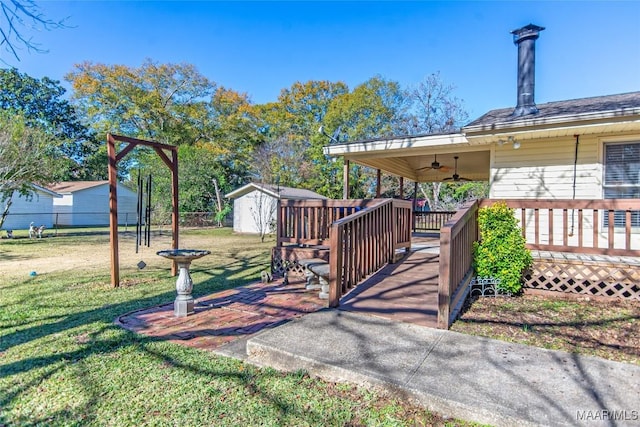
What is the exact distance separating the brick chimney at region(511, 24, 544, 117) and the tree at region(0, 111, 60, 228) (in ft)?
51.8

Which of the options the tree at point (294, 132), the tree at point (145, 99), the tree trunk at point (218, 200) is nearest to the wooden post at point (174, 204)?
the tree at point (294, 132)

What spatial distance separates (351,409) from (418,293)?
7.81 feet

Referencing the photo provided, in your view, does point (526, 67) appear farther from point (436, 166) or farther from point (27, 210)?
point (27, 210)

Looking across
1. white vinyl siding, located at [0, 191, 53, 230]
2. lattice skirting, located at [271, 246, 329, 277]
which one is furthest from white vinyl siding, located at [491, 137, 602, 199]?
white vinyl siding, located at [0, 191, 53, 230]

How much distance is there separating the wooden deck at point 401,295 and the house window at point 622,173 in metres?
3.30

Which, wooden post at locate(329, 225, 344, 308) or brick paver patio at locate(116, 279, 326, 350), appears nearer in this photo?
brick paver patio at locate(116, 279, 326, 350)

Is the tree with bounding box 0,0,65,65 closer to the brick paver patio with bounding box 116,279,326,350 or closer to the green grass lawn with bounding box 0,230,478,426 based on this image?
the green grass lawn with bounding box 0,230,478,426

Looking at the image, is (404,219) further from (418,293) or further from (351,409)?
(351,409)

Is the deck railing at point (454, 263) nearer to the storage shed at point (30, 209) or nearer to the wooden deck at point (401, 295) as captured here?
the wooden deck at point (401, 295)

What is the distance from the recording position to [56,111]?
1305 inches

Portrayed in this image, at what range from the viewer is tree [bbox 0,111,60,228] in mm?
12070

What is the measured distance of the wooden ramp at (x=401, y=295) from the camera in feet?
11.8

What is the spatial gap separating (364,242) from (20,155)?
1395 centimetres

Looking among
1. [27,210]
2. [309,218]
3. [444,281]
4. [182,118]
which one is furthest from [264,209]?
[27,210]
